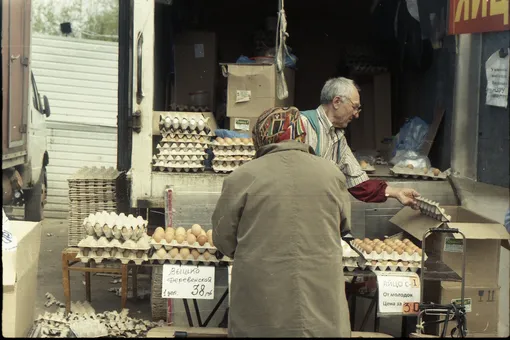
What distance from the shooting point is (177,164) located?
658cm

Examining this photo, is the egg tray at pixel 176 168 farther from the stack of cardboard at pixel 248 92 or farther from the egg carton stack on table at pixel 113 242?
the egg carton stack on table at pixel 113 242

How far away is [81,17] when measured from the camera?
10.9m

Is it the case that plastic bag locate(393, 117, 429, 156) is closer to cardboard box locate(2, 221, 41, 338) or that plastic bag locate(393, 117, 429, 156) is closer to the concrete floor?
the concrete floor

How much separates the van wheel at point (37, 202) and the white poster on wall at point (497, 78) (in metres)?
4.46

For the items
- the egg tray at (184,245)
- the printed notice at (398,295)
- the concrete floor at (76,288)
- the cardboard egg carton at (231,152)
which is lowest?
the concrete floor at (76,288)

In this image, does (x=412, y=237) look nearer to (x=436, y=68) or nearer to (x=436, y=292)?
(x=436, y=292)

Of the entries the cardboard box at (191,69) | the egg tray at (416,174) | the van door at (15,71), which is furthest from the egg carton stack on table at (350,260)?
the van door at (15,71)

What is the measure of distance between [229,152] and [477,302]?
7.36 feet

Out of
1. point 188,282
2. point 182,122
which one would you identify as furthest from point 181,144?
point 188,282

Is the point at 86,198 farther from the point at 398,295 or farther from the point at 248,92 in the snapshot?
the point at 398,295

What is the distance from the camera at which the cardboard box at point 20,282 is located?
4.77 m

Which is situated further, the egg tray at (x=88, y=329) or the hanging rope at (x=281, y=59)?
the hanging rope at (x=281, y=59)

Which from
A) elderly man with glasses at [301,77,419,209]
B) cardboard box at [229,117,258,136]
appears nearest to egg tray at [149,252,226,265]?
elderly man with glasses at [301,77,419,209]

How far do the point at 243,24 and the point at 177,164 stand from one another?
3934mm
